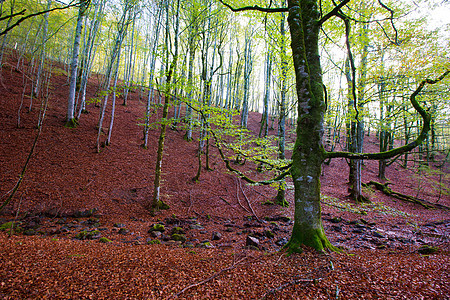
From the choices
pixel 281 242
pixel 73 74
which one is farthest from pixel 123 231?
pixel 73 74

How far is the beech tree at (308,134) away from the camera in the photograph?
3.10m

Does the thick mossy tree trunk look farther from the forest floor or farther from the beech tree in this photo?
the forest floor

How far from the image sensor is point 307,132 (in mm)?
3205

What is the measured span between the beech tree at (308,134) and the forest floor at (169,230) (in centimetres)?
39

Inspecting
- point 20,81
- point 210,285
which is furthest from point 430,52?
point 20,81

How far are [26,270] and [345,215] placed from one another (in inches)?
410

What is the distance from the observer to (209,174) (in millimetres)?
11359

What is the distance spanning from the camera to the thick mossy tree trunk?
122 inches

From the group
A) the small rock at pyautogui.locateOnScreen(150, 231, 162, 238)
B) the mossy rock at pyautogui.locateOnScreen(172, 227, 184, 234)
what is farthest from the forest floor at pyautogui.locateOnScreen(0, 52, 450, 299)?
the mossy rock at pyautogui.locateOnScreen(172, 227, 184, 234)

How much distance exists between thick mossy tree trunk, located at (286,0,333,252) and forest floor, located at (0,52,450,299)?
1.17 ft

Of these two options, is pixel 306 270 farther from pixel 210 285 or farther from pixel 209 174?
pixel 209 174

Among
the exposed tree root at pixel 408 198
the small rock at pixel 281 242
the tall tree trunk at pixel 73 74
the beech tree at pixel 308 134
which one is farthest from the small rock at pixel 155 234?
the exposed tree root at pixel 408 198

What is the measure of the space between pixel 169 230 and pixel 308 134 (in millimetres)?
5135

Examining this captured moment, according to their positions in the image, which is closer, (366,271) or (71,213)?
(366,271)
